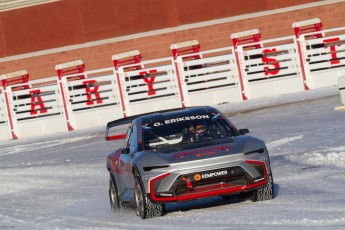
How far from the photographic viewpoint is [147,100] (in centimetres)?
3206

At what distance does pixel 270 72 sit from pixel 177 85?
2729 millimetres

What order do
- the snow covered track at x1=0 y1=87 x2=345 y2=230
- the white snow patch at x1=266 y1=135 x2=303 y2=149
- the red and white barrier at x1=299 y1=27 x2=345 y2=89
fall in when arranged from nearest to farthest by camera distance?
1. the snow covered track at x1=0 y1=87 x2=345 y2=230
2. the white snow patch at x1=266 y1=135 x2=303 y2=149
3. the red and white barrier at x1=299 y1=27 x2=345 y2=89

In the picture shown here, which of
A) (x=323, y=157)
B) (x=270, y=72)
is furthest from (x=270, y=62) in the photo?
(x=323, y=157)

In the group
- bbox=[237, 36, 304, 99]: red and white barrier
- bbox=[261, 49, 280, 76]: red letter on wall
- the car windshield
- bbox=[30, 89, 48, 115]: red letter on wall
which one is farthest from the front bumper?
bbox=[30, 89, 48, 115]: red letter on wall

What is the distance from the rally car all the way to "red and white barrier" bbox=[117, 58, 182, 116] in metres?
18.5

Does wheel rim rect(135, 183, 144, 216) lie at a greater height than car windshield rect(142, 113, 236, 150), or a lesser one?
lesser

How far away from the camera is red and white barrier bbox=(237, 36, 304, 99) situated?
1225 inches

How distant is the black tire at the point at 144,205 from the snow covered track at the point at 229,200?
0.32ft

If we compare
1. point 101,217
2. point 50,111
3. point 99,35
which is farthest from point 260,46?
point 101,217

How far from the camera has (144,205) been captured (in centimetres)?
1241

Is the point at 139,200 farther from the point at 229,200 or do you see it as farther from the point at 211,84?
the point at 211,84

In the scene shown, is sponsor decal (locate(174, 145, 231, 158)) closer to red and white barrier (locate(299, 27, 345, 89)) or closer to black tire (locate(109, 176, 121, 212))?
black tire (locate(109, 176, 121, 212))

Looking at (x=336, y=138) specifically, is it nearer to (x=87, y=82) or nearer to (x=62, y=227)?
(x=62, y=227)

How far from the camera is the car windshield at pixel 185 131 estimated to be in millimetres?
13172
